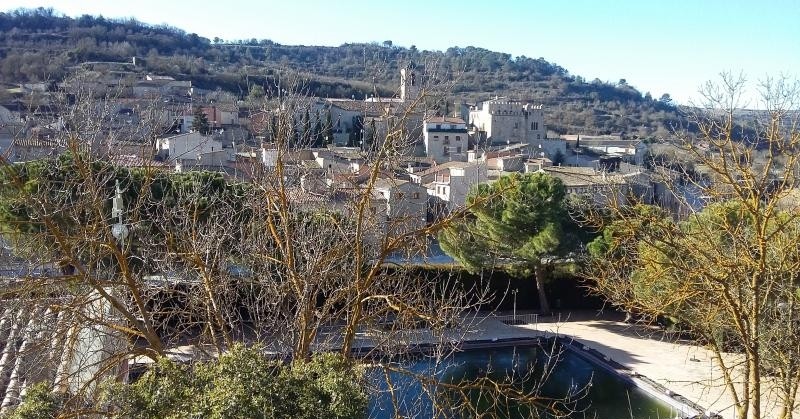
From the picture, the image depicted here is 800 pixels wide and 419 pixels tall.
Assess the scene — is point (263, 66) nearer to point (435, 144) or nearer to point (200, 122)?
point (435, 144)

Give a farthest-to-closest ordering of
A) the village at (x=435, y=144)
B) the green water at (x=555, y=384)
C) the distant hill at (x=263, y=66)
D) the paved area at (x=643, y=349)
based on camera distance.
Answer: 1. the distant hill at (x=263, y=66)
2. the village at (x=435, y=144)
3. the paved area at (x=643, y=349)
4. the green water at (x=555, y=384)

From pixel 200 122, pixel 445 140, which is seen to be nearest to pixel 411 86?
pixel 200 122

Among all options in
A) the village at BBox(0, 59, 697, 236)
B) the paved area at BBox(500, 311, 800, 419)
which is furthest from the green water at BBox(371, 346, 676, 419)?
the village at BBox(0, 59, 697, 236)

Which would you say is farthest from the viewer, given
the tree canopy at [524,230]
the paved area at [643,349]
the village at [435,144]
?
the village at [435,144]

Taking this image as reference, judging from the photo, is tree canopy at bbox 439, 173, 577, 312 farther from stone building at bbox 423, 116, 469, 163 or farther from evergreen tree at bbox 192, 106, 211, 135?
stone building at bbox 423, 116, 469, 163

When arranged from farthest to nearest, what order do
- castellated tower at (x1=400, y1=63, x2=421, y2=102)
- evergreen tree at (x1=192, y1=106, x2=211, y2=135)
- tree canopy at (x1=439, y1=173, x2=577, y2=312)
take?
evergreen tree at (x1=192, y1=106, x2=211, y2=135) → tree canopy at (x1=439, y1=173, x2=577, y2=312) → castellated tower at (x1=400, y1=63, x2=421, y2=102)

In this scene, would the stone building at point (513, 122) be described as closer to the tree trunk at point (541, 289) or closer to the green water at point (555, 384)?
the tree trunk at point (541, 289)

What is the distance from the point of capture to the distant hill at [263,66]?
172 ft

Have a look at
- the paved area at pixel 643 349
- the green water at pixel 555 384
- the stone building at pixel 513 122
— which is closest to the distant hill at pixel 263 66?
the stone building at pixel 513 122

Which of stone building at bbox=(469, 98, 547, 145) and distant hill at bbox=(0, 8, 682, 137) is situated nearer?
stone building at bbox=(469, 98, 547, 145)

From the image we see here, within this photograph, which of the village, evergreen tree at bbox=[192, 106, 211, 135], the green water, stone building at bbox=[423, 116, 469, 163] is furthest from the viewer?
stone building at bbox=[423, 116, 469, 163]

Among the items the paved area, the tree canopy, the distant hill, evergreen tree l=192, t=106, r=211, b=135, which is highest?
the distant hill

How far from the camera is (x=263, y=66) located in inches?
2830

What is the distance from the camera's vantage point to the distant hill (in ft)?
172
